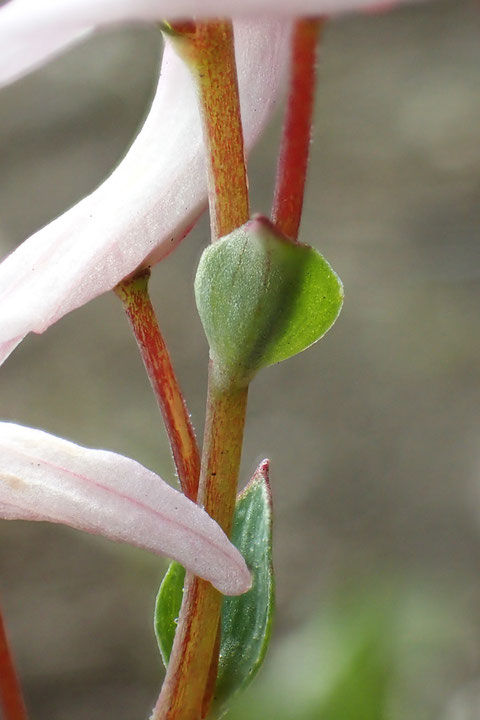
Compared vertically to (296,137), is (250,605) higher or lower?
lower

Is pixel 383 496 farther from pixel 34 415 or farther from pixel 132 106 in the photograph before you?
pixel 132 106

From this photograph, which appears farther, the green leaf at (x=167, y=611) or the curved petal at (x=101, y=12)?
the green leaf at (x=167, y=611)

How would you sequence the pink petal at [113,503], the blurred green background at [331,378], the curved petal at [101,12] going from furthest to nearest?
the blurred green background at [331,378]
the pink petal at [113,503]
the curved petal at [101,12]

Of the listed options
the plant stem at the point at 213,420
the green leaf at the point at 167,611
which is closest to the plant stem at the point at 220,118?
the plant stem at the point at 213,420

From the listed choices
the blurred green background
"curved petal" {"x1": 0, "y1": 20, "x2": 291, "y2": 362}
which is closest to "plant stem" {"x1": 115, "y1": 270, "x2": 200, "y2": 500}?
"curved petal" {"x1": 0, "y1": 20, "x2": 291, "y2": 362}

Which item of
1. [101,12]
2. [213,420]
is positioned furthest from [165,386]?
[101,12]

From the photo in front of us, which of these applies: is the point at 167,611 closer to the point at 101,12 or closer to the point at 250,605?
the point at 250,605

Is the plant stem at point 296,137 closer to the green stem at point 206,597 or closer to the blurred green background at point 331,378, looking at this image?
the green stem at point 206,597

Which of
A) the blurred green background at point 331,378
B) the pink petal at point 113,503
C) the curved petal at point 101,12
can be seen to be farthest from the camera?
the blurred green background at point 331,378
